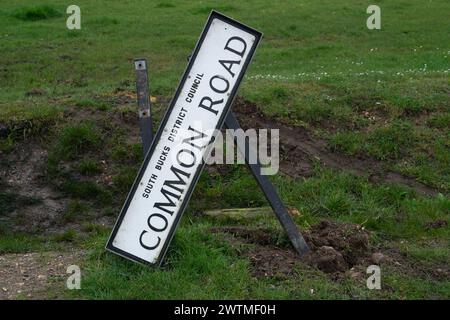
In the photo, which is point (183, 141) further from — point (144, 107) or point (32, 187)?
point (32, 187)

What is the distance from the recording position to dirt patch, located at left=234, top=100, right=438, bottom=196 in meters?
7.20

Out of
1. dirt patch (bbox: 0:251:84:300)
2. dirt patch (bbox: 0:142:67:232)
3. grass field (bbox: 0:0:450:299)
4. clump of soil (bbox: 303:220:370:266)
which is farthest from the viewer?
dirt patch (bbox: 0:142:67:232)

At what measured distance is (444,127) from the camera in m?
7.97

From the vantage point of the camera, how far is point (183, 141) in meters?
4.50

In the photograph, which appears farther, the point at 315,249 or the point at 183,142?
the point at 315,249

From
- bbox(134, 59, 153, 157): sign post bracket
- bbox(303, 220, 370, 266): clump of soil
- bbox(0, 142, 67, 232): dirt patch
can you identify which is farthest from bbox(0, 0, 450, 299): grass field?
bbox(134, 59, 153, 157): sign post bracket

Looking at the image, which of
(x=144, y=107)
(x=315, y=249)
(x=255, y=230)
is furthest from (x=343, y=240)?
(x=144, y=107)

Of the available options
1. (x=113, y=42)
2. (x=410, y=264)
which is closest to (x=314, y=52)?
(x=113, y=42)

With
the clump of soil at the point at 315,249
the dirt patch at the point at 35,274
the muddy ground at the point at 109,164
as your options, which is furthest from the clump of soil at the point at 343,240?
the muddy ground at the point at 109,164

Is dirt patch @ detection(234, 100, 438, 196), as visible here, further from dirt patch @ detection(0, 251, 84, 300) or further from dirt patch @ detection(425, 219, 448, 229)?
dirt patch @ detection(0, 251, 84, 300)

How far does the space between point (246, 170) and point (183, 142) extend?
280 cm

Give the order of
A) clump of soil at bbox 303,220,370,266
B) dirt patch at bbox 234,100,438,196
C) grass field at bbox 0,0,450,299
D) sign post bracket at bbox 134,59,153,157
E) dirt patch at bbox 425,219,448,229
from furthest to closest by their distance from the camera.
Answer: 1. dirt patch at bbox 234,100,438,196
2. dirt patch at bbox 425,219,448,229
3. clump of soil at bbox 303,220,370,266
4. sign post bracket at bbox 134,59,153,157
5. grass field at bbox 0,0,450,299

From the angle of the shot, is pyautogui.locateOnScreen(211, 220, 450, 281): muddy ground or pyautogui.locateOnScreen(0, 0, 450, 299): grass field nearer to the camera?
pyautogui.locateOnScreen(0, 0, 450, 299): grass field

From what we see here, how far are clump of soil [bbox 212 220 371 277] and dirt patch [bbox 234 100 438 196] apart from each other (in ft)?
6.55
